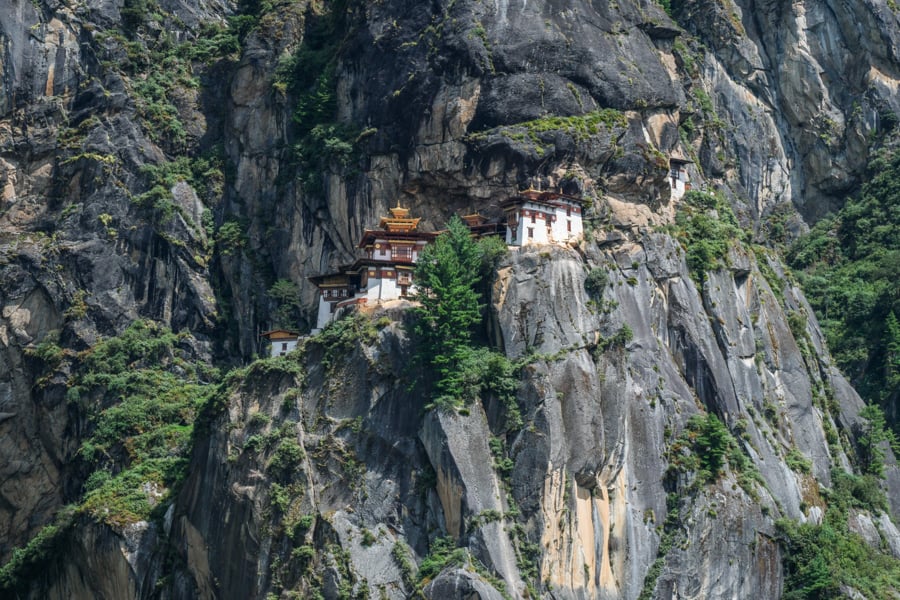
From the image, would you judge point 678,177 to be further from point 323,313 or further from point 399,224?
point 323,313

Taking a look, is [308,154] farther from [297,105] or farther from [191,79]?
[191,79]

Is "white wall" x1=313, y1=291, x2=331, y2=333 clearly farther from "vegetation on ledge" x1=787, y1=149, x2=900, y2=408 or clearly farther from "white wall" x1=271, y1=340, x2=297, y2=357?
"vegetation on ledge" x1=787, y1=149, x2=900, y2=408

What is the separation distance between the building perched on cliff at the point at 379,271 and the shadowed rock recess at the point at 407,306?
7.20 ft

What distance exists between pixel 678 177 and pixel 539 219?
12.5 meters

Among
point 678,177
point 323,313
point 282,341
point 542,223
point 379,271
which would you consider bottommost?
point 282,341

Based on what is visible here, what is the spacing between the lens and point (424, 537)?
241 feet

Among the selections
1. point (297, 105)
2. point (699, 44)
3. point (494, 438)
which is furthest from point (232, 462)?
point (699, 44)

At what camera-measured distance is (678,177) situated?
90.8 meters

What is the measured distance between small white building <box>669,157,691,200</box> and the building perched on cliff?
49.6 feet

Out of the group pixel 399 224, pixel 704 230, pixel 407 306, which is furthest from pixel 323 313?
pixel 704 230

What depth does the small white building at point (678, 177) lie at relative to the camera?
90.2 m

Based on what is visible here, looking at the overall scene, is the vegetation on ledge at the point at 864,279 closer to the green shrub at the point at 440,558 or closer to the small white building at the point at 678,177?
the small white building at the point at 678,177

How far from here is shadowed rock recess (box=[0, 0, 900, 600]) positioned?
74.8 meters

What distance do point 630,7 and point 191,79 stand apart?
29266 millimetres
